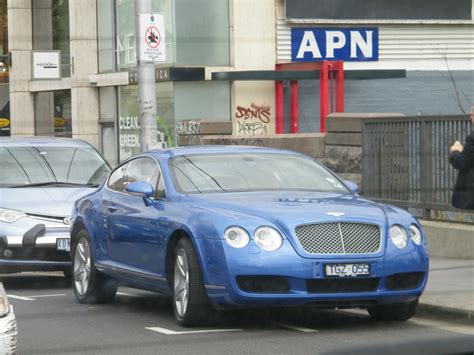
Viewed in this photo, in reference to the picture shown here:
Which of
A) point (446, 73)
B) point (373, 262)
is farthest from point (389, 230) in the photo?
point (446, 73)

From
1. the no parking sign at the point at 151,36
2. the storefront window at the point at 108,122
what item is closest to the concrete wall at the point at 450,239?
the no parking sign at the point at 151,36

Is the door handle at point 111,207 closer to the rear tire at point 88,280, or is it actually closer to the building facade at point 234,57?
the rear tire at point 88,280

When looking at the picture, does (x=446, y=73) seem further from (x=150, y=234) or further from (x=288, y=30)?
(x=150, y=234)

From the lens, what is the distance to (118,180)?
8.41 meters

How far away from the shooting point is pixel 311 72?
19.1 metres

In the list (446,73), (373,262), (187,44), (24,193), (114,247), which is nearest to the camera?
(373,262)

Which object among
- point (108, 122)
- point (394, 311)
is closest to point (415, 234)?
point (394, 311)

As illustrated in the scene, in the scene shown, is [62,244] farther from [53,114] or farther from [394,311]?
[53,114]

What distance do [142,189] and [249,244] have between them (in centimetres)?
123

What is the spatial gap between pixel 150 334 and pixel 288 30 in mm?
13582

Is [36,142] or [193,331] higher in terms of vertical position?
[36,142]

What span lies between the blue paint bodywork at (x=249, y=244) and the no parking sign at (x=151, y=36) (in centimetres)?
415

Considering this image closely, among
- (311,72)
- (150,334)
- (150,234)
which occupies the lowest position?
(150,334)

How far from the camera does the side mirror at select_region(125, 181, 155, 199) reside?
24.5 feet
